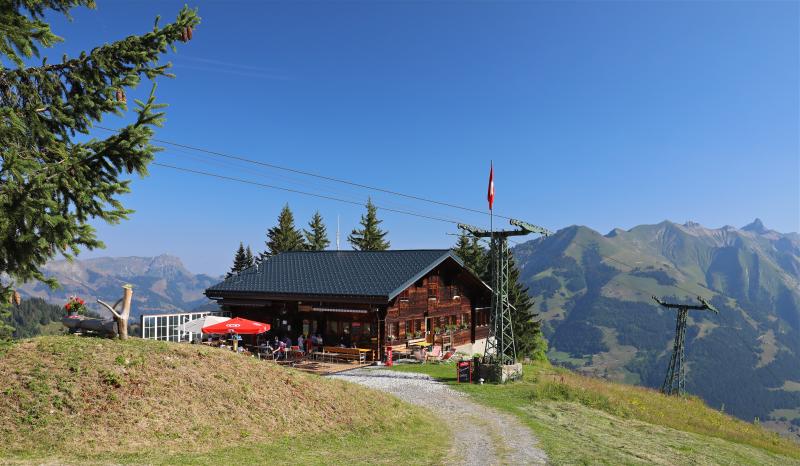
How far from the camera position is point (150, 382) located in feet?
44.3

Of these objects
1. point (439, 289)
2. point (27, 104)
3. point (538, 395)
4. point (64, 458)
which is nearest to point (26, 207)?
point (27, 104)

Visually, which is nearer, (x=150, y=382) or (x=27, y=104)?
(x=27, y=104)

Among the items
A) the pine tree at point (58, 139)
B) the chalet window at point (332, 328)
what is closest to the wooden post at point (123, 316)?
the pine tree at point (58, 139)

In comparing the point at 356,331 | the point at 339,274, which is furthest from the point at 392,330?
the point at 339,274

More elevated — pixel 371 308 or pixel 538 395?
pixel 371 308

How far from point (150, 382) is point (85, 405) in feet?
5.42

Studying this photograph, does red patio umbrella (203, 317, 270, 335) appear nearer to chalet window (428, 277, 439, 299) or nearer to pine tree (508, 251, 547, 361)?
chalet window (428, 277, 439, 299)

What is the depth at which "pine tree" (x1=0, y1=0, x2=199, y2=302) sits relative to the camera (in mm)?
9125

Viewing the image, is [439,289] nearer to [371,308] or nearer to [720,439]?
[371,308]

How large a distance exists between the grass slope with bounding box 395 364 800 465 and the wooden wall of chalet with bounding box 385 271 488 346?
4876 mm

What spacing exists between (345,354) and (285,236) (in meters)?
41.7

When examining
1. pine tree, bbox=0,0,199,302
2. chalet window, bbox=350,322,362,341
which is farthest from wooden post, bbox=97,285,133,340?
chalet window, bbox=350,322,362,341

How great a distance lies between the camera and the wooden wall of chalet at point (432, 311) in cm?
3297

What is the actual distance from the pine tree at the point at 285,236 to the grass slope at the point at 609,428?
43.9m
